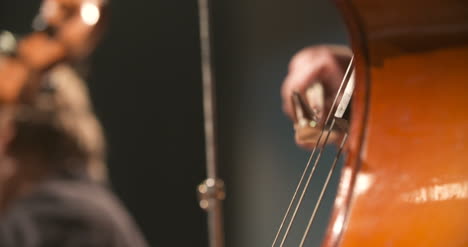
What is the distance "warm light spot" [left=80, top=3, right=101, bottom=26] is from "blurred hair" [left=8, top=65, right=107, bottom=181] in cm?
10

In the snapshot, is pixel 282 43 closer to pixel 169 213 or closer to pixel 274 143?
pixel 274 143

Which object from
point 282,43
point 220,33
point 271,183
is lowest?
point 271,183

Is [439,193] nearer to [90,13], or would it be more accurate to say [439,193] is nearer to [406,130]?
[406,130]

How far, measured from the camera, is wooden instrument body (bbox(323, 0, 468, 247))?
31 centimetres

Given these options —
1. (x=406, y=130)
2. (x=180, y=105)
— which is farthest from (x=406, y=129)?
(x=180, y=105)

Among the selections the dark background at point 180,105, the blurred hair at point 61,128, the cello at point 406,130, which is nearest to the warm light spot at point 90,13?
the blurred hair at point 61,128

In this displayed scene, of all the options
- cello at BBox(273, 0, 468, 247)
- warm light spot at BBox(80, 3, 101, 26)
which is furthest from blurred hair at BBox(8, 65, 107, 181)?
cello at BBox(273, 0, 468, 247)

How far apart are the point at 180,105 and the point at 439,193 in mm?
1086

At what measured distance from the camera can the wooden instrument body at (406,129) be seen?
31cm

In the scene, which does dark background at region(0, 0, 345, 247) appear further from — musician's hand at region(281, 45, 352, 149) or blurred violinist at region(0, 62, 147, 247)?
musician's hand at region(281, 45, 352, 149)

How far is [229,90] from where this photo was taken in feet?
4.58

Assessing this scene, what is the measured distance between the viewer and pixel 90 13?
1.00 metres

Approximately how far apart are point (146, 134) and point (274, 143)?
33 centimetres

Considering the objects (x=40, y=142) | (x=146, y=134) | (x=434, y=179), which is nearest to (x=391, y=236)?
(x=434, y=179)
